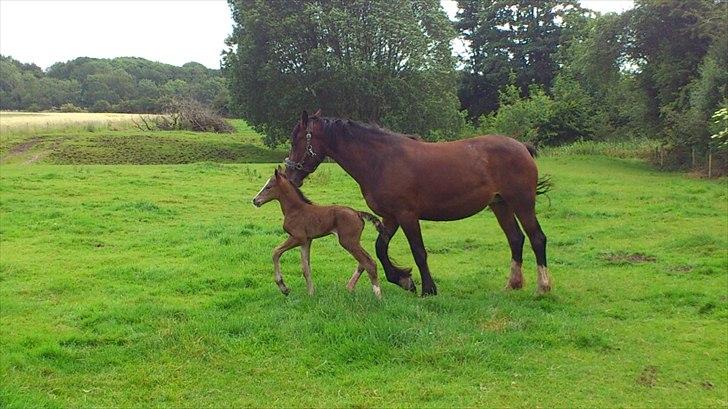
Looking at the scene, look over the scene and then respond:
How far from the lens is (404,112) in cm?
3066

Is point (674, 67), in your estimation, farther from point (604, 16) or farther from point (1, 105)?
point (1, 105)

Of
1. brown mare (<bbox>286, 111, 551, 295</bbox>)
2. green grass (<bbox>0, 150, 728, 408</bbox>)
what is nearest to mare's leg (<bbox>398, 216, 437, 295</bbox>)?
brown mare (<bbox>286, 111, 551, 295</bbox>)

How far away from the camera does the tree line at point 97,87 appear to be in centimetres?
6588

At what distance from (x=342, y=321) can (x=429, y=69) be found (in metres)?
25.7

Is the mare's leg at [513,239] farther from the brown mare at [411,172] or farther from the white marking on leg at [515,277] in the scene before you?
the brown mare at [411,172]

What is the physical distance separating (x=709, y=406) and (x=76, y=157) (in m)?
27.7

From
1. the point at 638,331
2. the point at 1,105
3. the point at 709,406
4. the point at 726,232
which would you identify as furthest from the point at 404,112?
the point at 1,105

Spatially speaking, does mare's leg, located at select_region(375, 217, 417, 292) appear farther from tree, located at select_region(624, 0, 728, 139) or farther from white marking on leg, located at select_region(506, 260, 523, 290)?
tree, located at select_region(624, 0, 728, 139)

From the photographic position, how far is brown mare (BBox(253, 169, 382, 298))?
24.2 ft

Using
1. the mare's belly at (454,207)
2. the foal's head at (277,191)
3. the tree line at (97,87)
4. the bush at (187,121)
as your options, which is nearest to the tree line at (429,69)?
the bush at (187,121)

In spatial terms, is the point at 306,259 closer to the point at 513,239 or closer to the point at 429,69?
the point at 513,239

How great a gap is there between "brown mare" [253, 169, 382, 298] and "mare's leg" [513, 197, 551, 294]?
2113 millimetres

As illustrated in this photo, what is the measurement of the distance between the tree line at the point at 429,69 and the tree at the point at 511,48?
35.3 feet

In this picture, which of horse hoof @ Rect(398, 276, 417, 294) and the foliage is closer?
the foliage
